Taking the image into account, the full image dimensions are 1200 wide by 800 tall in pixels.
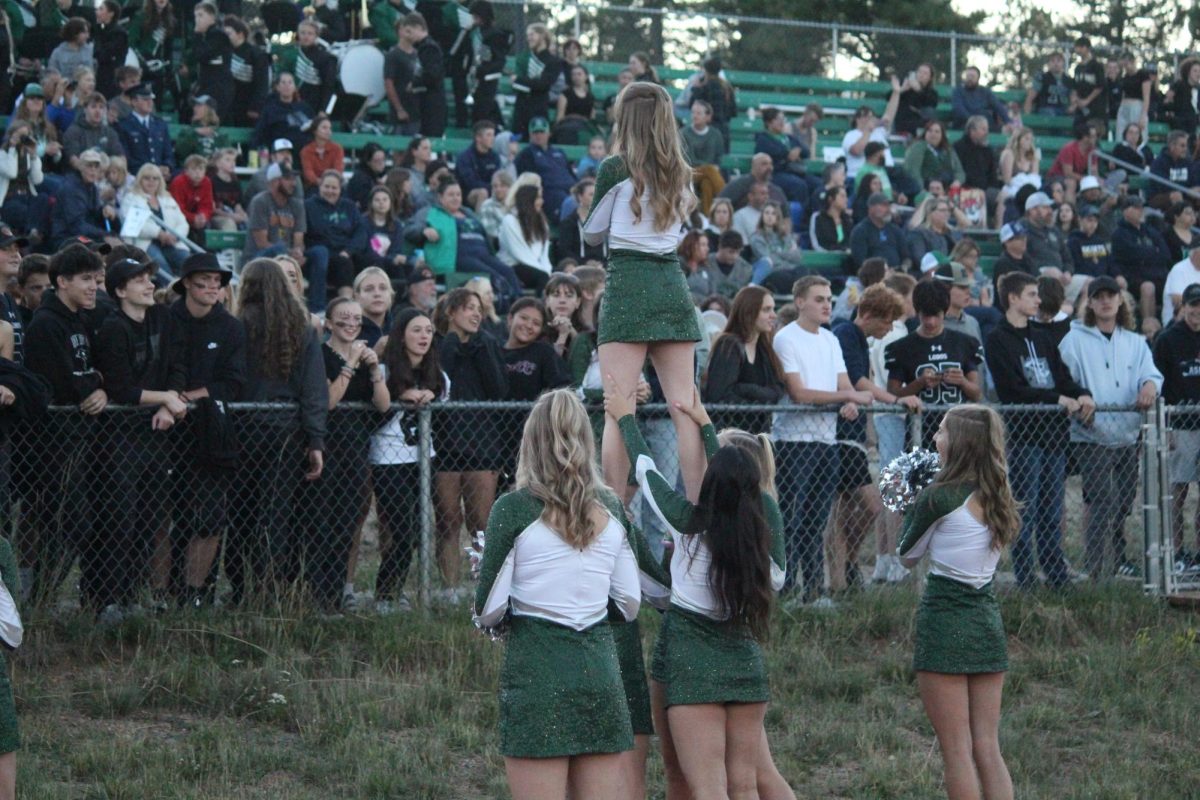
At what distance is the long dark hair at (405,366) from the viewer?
8.48 m

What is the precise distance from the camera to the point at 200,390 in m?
7.80

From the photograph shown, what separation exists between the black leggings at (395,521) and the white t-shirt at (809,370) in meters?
2.09

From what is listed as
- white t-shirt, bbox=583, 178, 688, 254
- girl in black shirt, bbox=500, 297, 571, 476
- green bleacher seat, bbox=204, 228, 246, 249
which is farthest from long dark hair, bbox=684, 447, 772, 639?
green bleacher seat, bbox=204, 228, 246, 249

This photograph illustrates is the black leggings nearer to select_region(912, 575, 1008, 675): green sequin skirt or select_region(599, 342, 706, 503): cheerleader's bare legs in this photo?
select_region(599, 342, 706, 503): cheerleader's bare legs

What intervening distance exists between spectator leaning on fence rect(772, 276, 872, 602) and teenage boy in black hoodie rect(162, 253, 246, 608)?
305 centimetres

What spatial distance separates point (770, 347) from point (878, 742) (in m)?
2.40

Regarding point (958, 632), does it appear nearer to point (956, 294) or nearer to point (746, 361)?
point (746, 361)

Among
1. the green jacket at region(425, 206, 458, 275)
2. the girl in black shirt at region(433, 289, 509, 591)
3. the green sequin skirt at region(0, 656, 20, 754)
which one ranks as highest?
the green jacket at region(425, 206, 458, 275)

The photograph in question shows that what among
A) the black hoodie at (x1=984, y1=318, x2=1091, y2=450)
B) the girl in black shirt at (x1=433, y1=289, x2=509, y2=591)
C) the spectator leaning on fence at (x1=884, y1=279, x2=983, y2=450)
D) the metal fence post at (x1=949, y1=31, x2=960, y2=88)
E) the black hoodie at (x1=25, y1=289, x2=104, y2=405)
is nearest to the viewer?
the black hoodie at (x1=25, y1=289, x2=104, y2=405)

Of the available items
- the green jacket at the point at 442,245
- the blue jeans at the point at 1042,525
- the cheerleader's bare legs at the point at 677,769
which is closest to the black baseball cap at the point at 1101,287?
the blue jeans at the point at 1042,525

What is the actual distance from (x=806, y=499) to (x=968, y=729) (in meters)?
3.02

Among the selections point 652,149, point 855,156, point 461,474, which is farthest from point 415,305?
→ point 855,156

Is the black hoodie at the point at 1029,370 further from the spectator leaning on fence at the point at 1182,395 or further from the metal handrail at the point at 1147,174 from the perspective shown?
the metal handrail at the point at 1147,174

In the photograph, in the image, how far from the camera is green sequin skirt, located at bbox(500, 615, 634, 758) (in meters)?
4.86
